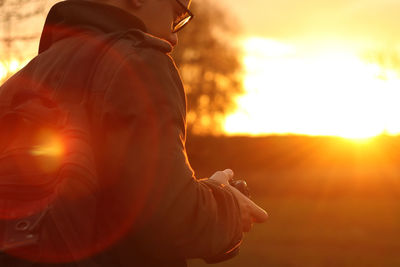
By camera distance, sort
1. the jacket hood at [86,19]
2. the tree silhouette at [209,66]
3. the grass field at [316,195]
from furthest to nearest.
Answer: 1. the tree silhouette at [209,66]
2. the grass field at [316,195]
3. the jacket hood at [86,19]

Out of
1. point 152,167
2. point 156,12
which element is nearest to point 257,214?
point 152,167

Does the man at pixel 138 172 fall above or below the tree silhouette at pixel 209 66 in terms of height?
above

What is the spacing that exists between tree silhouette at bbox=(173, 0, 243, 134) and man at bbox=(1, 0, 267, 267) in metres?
21.4

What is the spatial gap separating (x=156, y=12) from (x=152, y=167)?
20.9 inches

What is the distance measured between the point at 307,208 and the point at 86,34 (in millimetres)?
15324

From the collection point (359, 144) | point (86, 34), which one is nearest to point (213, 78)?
point (359, 144)

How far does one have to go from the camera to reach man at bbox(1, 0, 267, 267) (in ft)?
5.56

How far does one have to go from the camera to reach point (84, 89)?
180cm

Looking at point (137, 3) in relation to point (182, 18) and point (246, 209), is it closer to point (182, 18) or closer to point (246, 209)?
point (182, 18)

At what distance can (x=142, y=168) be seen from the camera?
1689mm

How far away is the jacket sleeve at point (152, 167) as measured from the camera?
5.55 ft

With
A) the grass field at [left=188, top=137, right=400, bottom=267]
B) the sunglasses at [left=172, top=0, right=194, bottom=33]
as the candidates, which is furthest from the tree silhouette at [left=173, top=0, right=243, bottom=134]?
the sunglasses at [left=172, top=0, right=194, bottom=33]

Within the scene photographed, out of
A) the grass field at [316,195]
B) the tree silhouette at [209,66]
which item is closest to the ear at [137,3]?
the grass field at [316,195]

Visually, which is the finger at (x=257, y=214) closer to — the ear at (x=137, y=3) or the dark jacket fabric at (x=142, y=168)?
the dark jacket fabric at (x=142, y=168)
